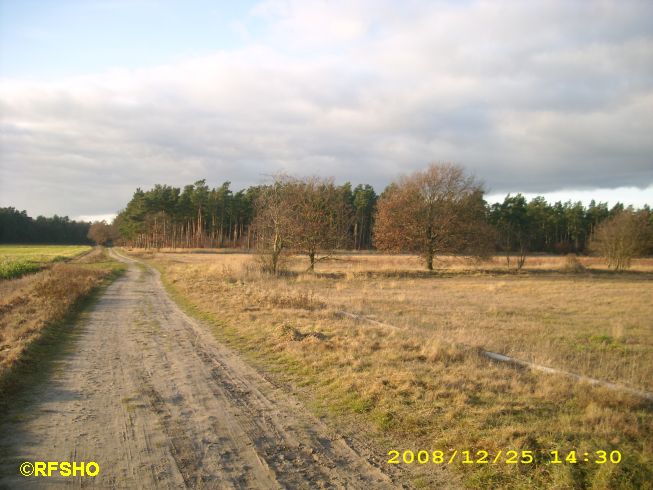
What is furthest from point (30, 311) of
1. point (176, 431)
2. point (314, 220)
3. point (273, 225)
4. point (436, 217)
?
point (436, 217)

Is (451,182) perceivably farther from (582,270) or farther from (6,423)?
(6,423)

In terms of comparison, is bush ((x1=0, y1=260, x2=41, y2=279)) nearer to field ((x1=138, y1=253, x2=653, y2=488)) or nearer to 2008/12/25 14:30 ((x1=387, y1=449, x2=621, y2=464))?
field ((x1=138, y1=253, x2=653, y2=488))

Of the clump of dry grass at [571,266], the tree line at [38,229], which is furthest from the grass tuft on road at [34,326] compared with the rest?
the tree line at [38,229]

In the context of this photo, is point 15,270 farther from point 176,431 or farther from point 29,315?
point 176,431

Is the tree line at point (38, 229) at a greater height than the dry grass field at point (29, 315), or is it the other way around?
the tree line at point (38, 229)

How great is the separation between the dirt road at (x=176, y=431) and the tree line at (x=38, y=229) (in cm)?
13518

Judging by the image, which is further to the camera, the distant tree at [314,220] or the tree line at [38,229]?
the tree line at [38,229]

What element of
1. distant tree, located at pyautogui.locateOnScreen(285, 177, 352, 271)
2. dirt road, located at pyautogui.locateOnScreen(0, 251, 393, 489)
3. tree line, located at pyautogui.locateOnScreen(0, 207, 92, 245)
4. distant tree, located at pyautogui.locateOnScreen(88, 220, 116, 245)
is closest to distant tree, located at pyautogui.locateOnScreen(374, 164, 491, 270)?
distant tree, located at pyautogui.locateOnScreen(285, 177, 352, 271)

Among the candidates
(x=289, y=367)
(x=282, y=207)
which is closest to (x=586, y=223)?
(x=282, y=207)

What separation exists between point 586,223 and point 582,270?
6405cm

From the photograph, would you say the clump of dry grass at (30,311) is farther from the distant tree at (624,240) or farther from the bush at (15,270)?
the distant tree at (624,240)

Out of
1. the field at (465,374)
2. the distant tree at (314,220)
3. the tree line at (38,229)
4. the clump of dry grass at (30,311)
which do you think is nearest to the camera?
the field at (465,374)

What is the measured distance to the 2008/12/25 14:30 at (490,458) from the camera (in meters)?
4.38

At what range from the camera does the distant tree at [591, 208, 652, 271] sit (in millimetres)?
43938
